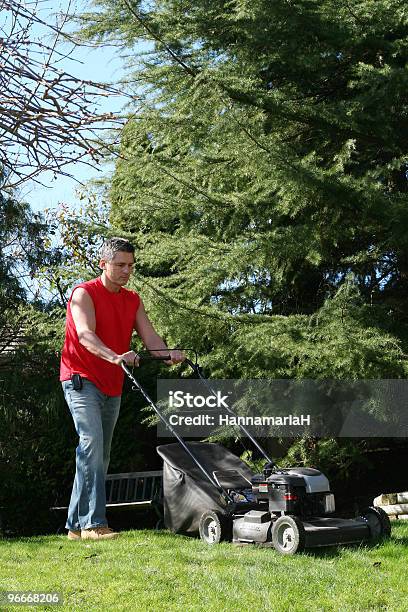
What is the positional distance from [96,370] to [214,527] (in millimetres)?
1200

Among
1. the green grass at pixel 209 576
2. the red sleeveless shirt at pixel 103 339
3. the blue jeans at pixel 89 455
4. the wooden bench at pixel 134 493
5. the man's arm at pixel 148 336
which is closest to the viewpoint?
the green grass at pixel 209 576

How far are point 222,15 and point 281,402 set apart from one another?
316 cm

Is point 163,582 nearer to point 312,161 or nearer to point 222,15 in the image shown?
point 312,161

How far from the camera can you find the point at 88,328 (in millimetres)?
4871

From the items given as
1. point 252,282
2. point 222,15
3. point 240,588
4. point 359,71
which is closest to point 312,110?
point 359,71

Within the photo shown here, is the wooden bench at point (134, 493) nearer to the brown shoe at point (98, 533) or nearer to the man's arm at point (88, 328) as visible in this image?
the brown shoe at point (98, 533)

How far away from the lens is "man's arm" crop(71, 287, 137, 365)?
4680mm

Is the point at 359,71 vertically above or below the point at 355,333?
above

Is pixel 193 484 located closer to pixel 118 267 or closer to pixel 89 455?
pixel 89 455

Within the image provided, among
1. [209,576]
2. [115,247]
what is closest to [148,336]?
[115,247]

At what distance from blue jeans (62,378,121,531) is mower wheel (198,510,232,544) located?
0.63 metres

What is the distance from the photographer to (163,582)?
3934 mm

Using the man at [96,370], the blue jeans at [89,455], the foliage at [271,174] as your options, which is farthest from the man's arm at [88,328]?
the foliage at [271,174]

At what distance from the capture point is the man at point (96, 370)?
4.88m
